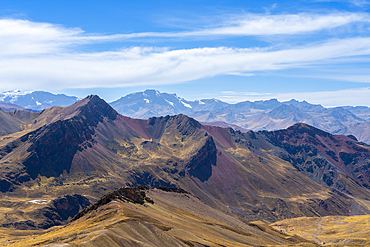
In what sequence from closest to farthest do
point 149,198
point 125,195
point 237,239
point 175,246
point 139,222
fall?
point 175,246, point 139,222, point 237,239, point 125,195, point 149,198

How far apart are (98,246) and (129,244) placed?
35.5ft

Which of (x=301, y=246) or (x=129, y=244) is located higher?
(x=129, y=244)

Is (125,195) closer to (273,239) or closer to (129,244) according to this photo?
(129,244)

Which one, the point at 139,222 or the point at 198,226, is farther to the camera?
the point at 198,226

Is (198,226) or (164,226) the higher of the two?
(164,226)

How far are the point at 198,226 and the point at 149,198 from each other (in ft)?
122

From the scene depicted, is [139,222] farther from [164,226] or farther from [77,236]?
[77,236]

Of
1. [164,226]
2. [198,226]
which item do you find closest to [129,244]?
[164,226]

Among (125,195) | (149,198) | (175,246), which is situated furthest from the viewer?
(149,198)

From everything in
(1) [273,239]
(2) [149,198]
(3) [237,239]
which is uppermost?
(2) [149,198]

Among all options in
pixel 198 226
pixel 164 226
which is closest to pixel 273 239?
pixel 198 226

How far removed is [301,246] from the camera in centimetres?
16675

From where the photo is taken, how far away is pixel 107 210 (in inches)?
5650

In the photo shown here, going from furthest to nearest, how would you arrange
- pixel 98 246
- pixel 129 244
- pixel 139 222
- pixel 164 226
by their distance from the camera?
pixel 164 226, pixel 139 222, pixel 129 244, pixel 98 246
